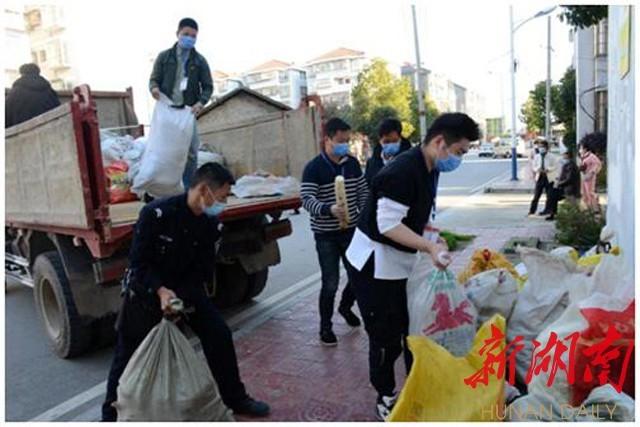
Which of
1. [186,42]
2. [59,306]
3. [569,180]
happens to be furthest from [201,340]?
[569,180]

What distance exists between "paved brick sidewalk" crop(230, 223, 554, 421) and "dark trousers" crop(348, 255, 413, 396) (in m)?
0.33

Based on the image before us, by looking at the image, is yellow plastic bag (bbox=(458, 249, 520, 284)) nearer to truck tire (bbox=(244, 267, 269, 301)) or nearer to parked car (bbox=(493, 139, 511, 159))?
truck tire (bbox=(244, 267, 269, 301))

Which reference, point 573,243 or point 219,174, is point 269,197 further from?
point 573,243

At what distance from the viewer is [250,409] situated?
3.03 metres

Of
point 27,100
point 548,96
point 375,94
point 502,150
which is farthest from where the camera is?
point 502,150

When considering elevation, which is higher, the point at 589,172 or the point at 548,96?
the point at 548,96

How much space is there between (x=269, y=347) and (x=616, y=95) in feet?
11.5

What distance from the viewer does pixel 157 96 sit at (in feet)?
14.5

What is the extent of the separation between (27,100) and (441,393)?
15.7ft

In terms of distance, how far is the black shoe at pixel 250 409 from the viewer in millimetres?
3031

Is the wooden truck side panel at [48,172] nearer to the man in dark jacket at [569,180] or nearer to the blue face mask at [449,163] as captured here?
the blue face mask at [449,163]

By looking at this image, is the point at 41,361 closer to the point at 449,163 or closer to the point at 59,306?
the point at 59,306

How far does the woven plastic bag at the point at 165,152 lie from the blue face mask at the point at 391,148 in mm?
1480

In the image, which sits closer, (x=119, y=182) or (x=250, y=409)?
(x=250, y=409)
